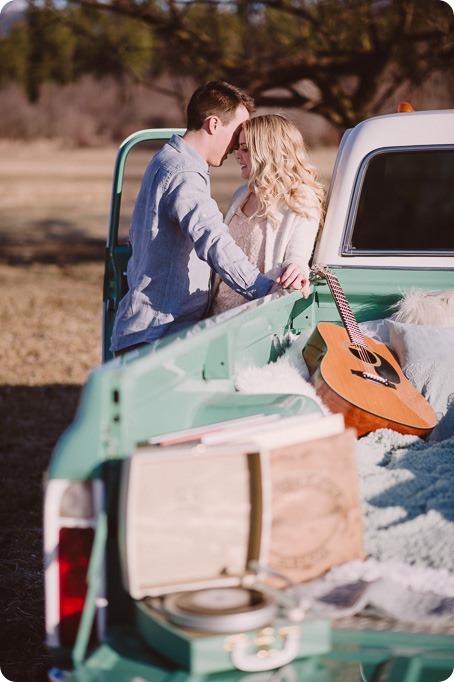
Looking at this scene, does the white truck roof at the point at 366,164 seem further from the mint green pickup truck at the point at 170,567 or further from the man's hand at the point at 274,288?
the mint green pickup truck at the point at 170,567

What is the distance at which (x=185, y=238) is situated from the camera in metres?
3.26

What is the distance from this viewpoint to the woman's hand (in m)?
3.13

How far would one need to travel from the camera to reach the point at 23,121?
34.0 metres

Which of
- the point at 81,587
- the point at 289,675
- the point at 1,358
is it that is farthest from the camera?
the point at 1,358

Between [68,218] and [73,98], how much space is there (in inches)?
589

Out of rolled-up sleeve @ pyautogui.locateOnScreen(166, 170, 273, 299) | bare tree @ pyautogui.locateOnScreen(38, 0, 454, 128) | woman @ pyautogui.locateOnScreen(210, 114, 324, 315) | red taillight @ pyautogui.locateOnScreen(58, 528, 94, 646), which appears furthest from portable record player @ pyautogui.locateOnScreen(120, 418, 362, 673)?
bare tree @ pyautogui.locateOnScreen(38, 0, 454, 128)

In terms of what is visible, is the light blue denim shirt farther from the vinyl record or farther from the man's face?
the vinyl record

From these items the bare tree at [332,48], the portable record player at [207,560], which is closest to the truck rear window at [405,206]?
the bare tree at [332,48]

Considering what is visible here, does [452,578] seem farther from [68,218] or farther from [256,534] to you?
[68,218]

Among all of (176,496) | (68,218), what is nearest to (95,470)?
(176,496)

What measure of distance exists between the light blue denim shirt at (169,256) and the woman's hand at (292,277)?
6 centimetres

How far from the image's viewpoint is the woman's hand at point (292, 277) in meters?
3.13

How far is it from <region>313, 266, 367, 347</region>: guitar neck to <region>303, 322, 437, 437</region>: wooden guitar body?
27 mm

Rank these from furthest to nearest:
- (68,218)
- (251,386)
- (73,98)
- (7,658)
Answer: (73,98), (68,218), (7,658), (251,386)
